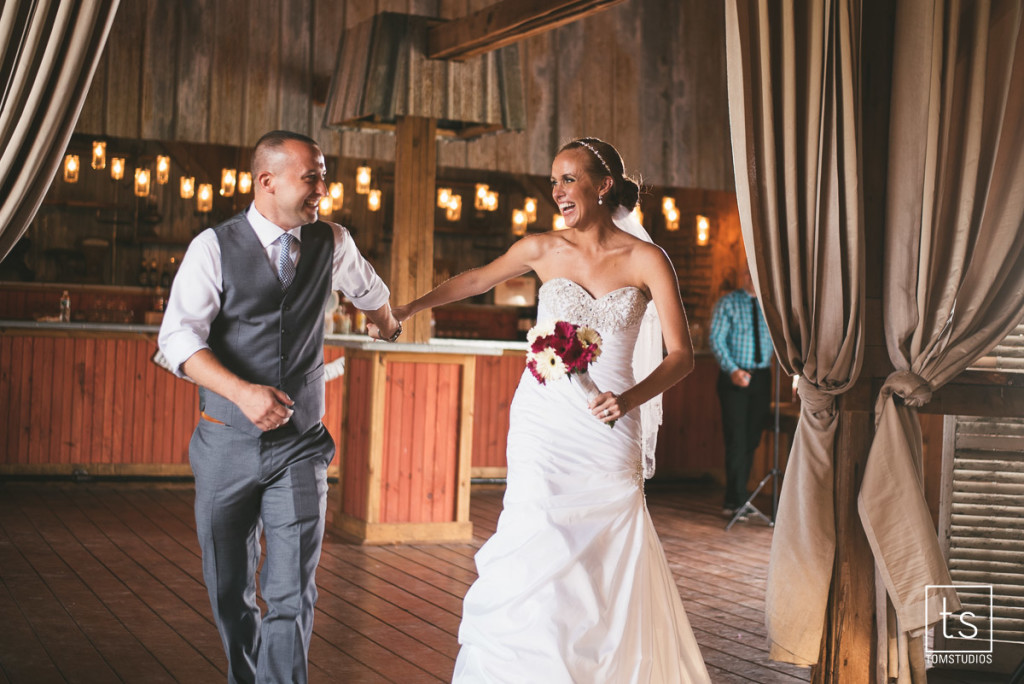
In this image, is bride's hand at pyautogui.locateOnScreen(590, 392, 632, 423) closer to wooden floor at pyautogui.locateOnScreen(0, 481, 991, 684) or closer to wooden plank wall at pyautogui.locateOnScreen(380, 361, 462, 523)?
wooden floor at pyautogui.locateOnScreen(0, 481, 991, 684)

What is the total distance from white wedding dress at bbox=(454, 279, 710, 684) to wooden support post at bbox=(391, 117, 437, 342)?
357 cm

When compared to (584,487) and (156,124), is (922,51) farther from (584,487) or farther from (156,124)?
(156,124)

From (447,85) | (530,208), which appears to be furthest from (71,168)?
(530,208)

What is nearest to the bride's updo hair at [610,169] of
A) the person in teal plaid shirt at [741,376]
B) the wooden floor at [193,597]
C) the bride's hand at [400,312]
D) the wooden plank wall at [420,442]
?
the bride's hand at [400,312]

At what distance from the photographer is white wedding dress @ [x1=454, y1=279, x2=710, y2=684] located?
11.4ft

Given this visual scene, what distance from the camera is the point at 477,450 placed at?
9750mm

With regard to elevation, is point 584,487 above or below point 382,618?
above

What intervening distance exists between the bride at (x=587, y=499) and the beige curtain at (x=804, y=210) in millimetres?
428

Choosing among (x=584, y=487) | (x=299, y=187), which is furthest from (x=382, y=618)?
(x=299, y=187)

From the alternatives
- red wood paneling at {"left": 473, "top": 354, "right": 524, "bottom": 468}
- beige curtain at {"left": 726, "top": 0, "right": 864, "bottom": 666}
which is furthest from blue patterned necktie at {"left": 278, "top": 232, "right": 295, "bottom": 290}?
red wood paneling at {"left": 473, "top": 354, "right": 524, "bottom": 468}

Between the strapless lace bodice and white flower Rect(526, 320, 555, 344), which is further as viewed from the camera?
the strapless lace bodice

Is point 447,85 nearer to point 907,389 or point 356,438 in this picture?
point 356,438

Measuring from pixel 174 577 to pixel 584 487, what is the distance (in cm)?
303

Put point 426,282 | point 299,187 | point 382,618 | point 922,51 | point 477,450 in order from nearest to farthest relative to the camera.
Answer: point 299,187
point 922,51
point 382,618
point 426,282
point 477,450
